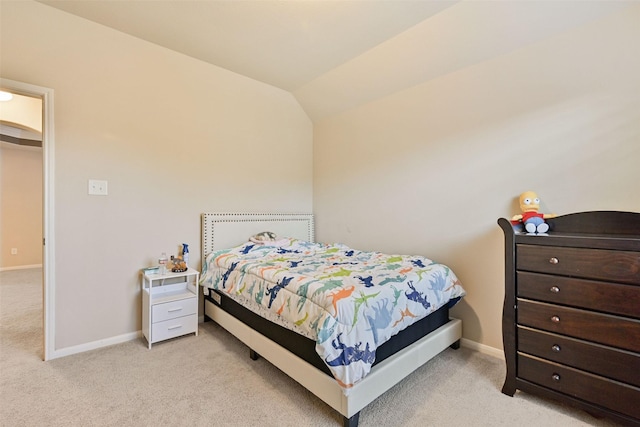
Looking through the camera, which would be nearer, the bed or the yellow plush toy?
the bed

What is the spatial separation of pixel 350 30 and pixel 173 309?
112 inches

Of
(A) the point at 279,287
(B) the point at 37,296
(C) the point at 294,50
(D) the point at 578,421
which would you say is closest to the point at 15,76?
(C) the point at 294,50

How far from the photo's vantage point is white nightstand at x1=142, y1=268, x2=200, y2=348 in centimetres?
240

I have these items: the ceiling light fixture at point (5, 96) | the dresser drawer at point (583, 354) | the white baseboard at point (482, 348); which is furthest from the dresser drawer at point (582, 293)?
the ceiling light fixture at point (5, 96)

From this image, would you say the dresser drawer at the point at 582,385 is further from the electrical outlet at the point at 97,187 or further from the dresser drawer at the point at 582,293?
the electrical outlet at the point at 97,187

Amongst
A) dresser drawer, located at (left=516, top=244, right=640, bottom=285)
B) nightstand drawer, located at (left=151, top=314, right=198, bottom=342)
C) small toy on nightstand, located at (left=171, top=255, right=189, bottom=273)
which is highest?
dresser drawer, located at (left=516, top=244, right=640, bottom=285)

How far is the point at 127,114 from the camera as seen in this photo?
256 centimetres

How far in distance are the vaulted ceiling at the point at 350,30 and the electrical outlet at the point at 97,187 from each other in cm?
133

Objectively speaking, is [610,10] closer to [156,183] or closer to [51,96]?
[156,183]

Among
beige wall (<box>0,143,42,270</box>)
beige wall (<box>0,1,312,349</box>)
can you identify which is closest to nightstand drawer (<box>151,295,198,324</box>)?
beige wall (<box>0,1,312,349</box>)

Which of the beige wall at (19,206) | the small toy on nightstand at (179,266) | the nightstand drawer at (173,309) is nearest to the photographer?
the nightstand drawer at (173,309)

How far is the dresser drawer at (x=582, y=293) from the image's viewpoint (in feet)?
4.67

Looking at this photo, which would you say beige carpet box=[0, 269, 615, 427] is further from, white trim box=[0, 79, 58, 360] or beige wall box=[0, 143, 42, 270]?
beige wall box=[0, 143, 42, 270]

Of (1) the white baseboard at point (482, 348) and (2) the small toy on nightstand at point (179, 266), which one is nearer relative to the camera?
(1) the white baseboard at point (482, 348)
